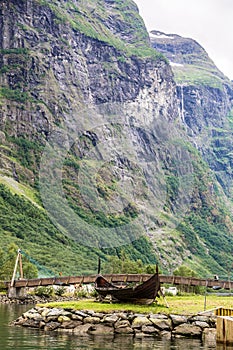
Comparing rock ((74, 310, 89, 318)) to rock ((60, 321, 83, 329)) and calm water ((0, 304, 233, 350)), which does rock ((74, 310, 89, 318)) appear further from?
calm water ((0, 304, 233, 350))

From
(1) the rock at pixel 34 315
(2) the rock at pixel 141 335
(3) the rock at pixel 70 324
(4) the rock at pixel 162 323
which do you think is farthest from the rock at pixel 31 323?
(4) the rock at pixel 162 323

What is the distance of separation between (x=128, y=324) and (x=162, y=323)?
2128 mm

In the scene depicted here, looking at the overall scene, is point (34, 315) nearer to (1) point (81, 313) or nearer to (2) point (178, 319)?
(1) point (81, 313)

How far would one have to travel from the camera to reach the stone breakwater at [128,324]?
36.7 m

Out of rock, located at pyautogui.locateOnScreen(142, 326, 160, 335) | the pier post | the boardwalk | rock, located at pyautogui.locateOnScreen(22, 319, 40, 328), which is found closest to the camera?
the pier post

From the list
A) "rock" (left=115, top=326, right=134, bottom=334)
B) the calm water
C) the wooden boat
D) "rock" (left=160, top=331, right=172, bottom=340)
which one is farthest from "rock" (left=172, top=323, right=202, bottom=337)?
the wooden boat

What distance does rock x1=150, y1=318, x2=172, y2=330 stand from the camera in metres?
37.2

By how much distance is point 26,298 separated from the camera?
81.2m

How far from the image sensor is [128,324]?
37906mm

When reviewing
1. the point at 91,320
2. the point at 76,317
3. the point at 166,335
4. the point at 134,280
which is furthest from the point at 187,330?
the point at 134,280

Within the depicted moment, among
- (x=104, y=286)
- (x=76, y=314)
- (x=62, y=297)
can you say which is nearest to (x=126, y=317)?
(x=76, y=314)

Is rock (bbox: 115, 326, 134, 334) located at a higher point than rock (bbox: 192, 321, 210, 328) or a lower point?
lower

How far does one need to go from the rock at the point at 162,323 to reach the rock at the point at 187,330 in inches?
20.2

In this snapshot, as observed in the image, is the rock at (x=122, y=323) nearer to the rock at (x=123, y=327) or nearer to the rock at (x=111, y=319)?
the rock at (x=123, y=327)
